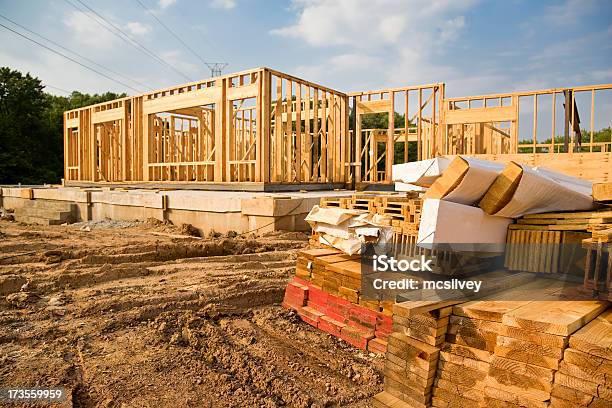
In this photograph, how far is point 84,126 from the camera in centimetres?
2047

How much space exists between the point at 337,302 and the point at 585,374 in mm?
2683

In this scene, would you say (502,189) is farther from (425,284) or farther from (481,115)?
(481,115)

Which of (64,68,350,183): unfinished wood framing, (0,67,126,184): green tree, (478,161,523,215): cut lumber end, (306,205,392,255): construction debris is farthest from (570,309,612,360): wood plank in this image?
(0,67,126,184): green tree

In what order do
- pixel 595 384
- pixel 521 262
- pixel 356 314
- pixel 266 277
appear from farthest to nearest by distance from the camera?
pixel 266 277, pixel 356 314, pixel 521 262, pixel 595 384

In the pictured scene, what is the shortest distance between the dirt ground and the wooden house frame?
595 centimetres

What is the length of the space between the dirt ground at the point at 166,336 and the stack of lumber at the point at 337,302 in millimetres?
156

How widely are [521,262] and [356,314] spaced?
1.76 meters

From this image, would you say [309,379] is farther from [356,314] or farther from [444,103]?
[444,103]

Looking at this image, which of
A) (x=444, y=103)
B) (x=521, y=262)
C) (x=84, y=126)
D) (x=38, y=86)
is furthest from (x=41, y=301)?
(x=38, y=86)

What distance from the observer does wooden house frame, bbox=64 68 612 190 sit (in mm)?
12234

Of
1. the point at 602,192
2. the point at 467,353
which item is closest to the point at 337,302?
the point at 467,353

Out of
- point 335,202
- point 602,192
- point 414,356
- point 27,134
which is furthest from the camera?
point 27,134

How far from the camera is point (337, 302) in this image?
4.74m

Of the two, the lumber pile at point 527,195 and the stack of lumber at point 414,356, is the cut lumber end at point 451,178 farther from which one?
the stack of lumber at point 414,356
